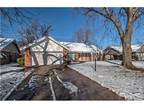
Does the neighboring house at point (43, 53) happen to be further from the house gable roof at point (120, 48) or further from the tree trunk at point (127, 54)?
the tree trunk at point (127, 54)

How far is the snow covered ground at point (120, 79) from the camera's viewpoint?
4.61 meters

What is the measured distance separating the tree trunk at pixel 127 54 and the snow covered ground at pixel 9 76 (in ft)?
7.85

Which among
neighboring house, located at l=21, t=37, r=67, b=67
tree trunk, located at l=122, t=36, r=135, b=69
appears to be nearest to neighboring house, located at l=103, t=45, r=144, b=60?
tree trunk, located at l=122, t=36, r=135, b=69

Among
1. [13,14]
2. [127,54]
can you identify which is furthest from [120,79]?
[13,14]

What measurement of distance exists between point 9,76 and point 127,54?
2.68m

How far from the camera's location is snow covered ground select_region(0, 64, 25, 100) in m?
4.93

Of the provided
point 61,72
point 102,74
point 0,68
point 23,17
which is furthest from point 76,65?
point 23,17

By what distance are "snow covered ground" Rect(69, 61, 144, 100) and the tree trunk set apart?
0.16m

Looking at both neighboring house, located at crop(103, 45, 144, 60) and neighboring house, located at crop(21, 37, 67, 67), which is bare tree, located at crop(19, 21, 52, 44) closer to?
neighboring house, located at crop(21, 37, 67, 67)

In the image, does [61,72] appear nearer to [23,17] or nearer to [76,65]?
[76,65]

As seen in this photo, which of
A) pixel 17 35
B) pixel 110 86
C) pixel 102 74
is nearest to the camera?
pixel 110 86

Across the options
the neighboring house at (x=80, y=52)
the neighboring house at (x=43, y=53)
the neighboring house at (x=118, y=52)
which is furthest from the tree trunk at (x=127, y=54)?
the neighboring house at (x=80, y=52)
